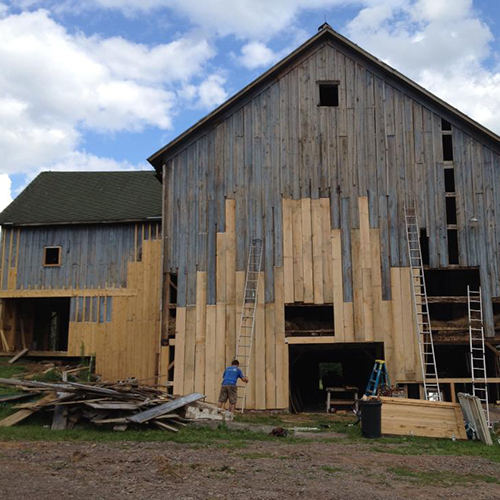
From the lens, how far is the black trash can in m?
12.7

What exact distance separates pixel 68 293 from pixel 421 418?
15.4 m

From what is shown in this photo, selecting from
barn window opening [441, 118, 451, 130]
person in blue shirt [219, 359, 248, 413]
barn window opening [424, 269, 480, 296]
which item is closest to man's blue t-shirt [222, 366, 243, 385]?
person in blue shirt [219, 359, 248, 413]

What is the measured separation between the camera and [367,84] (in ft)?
60.1

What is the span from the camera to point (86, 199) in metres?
25.9

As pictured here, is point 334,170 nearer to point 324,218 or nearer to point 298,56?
point 324,218

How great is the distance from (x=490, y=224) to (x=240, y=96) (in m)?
8.40

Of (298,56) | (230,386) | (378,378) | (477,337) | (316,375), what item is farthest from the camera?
(316,375)

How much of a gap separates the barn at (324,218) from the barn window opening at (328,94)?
0.32 ft

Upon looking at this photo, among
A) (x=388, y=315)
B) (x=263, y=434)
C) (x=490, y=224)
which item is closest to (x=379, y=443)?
(x=263, y=434)

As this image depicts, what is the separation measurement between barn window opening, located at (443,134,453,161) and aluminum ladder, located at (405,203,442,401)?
1.98 metres

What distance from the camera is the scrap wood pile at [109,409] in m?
12.8

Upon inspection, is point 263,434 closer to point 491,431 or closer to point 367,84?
point 491,431

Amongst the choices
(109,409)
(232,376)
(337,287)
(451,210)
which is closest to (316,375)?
(337,287)

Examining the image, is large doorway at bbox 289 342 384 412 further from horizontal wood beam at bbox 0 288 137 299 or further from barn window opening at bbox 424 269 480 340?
horizontal wood beam at bbox 0 288 137 299
